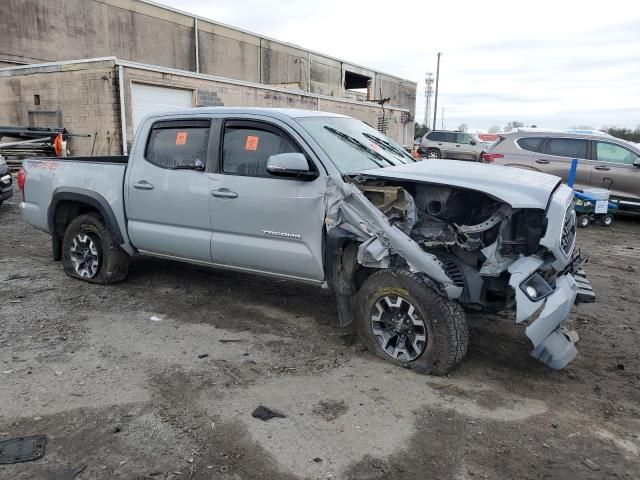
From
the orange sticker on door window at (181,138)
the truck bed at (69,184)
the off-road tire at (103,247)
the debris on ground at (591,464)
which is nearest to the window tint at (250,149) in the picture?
the orange sticker on door window at (181,138)

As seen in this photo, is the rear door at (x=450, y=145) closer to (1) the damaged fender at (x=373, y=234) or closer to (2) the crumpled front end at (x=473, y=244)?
(2) the crumpled front end at (x=473, y=244)

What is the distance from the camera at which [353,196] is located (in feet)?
13.2

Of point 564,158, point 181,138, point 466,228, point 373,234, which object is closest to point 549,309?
point 466,228

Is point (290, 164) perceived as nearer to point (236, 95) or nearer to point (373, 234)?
point (373, 234)

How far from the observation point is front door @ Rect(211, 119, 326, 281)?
432 cm

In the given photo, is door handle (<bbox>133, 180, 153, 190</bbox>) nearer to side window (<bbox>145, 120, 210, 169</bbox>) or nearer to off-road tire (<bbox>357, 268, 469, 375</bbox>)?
side window (<bbox>145, 120, 210, 169</bbox>)

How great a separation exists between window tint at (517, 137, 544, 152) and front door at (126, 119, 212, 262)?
8.92m

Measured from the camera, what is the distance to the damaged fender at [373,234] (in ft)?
A: 12.3

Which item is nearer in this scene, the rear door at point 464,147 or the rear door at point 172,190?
the rear door at point 172,190

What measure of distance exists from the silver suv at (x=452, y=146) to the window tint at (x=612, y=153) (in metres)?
16.9

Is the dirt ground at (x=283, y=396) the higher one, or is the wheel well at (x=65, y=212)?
the wheel well at (x=65, y=212)

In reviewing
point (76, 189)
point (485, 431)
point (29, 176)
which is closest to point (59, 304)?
point (76, 189)

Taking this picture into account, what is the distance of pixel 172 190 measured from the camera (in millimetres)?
5066

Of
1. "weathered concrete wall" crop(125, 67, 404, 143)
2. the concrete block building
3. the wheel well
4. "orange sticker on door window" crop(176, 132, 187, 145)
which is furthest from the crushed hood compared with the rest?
"weathered concrete wall" crop(125, 67, 404, 143)
